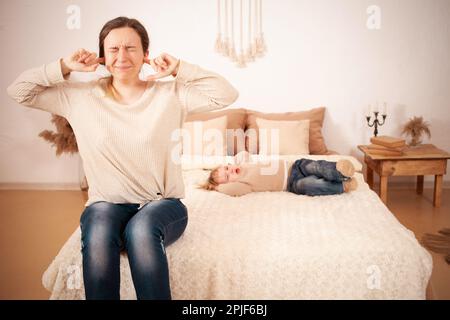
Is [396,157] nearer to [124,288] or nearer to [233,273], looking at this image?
[233,273]

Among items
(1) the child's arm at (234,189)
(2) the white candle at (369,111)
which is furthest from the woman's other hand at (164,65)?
(2) the white candle at (369,111)

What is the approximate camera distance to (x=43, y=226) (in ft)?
10.1

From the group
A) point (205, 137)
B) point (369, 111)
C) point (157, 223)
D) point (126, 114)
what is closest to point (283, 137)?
point (205, 137)

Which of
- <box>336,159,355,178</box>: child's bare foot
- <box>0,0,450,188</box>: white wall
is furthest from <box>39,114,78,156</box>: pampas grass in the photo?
<box>336,159,355,178</box>: child's bare foot

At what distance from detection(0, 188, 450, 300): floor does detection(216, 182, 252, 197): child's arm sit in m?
1.02

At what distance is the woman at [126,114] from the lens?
1.59 meters

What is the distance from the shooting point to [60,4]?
3.83 metres

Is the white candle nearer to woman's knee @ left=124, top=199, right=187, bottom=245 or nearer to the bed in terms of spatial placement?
the bed

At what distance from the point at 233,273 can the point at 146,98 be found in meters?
0.73

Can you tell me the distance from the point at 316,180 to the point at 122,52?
50.5 inches

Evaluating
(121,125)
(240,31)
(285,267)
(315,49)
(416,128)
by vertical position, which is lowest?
(285,267)

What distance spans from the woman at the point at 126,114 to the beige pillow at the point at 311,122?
176 centimetres

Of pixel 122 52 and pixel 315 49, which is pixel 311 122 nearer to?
pixel 315 49

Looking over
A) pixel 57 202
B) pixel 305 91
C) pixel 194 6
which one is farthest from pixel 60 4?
pixel 305 91
